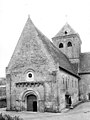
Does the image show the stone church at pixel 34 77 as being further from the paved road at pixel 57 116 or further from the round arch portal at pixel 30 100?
the paved road at pixel 57 116

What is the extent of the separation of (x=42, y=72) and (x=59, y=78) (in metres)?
2.47

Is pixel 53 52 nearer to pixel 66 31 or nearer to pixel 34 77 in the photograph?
pixel 34 77

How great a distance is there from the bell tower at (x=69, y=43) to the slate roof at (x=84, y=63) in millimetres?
1610

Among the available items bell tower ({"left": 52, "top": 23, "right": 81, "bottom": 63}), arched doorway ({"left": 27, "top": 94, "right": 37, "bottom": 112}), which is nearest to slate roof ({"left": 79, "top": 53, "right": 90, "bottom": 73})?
bell tower ({"left": 52, "top": 23, "right": 81, "bottom": 63})

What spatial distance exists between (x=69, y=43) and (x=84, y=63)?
19.3 feet

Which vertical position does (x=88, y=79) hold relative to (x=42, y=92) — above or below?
above

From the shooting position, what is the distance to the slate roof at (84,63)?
39094mm

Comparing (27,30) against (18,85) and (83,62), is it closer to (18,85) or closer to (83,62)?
(18,85)

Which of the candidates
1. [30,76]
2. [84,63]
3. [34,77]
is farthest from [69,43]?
[34,77]

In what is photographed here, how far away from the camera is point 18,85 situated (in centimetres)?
2520

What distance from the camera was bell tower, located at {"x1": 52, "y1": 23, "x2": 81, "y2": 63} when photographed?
4106 centimetres

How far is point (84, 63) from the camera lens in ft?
134

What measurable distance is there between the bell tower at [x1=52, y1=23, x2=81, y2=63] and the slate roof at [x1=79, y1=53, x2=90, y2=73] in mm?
1610

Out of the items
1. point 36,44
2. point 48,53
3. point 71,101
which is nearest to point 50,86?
point 48,53
